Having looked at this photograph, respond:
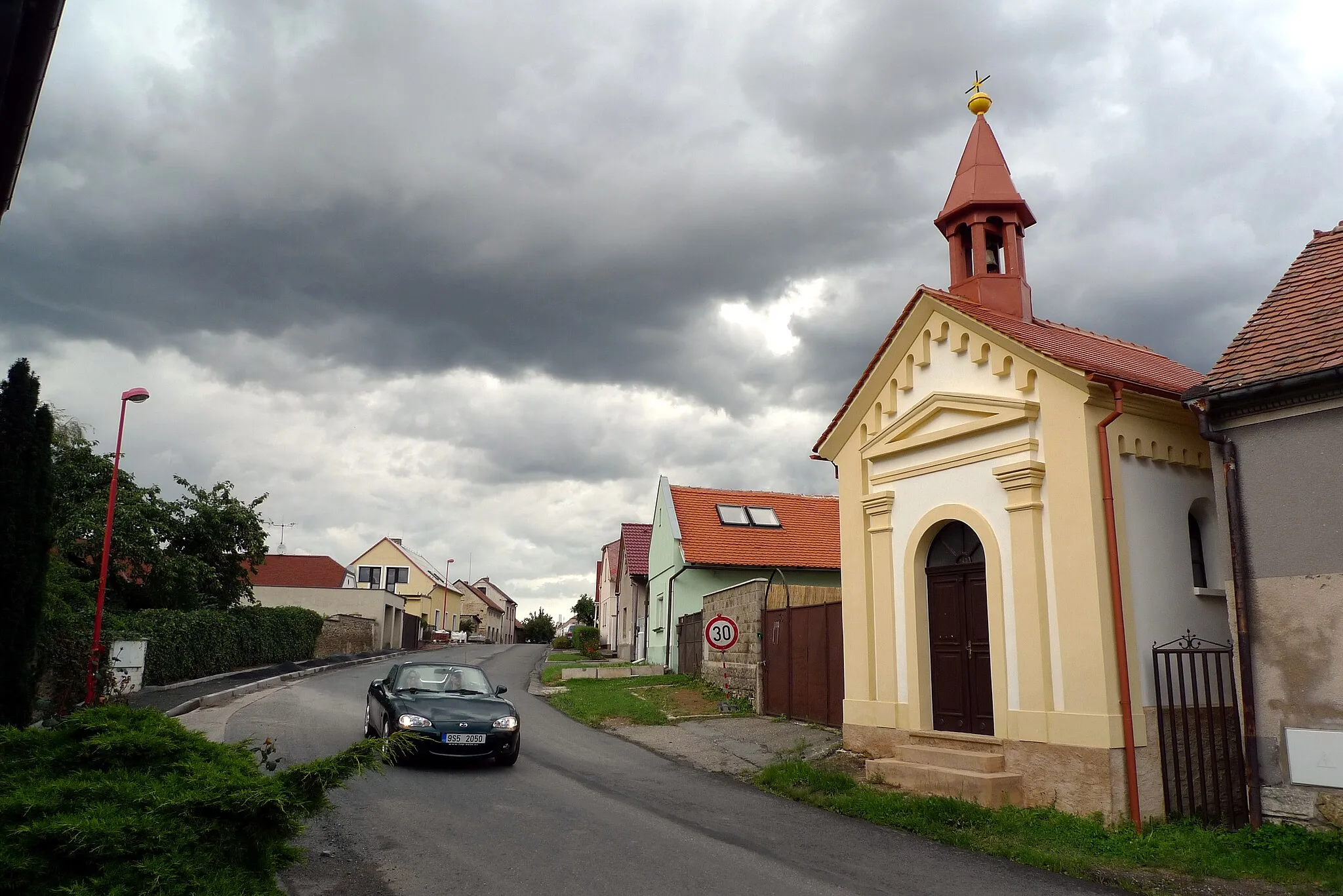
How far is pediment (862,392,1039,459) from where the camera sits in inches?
434

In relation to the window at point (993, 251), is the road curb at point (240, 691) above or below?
below

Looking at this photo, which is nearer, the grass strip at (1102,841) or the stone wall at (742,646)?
the grass strip at (1102,841)

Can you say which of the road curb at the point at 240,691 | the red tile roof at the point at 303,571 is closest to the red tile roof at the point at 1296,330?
the road curb at the point at 240,691

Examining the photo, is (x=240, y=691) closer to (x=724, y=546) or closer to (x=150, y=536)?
(x=150, y=536)

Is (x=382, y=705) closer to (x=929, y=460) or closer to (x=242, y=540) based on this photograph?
(x=929, y=460)

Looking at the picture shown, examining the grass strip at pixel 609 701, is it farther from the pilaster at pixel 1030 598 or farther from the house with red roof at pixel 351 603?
the house with red roof at pixel 351 603

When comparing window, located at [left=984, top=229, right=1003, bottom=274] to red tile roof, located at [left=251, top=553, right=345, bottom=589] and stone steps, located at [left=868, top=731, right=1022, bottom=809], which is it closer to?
stone steps, located at [left=868, top=731, right=1022, bottom=809]

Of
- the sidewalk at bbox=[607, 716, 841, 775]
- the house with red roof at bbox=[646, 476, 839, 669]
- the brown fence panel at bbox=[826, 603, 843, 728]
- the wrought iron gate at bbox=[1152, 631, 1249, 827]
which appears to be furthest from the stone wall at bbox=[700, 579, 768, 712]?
the wrought iron gate at bbox=[1152, 631, 1249, 827]

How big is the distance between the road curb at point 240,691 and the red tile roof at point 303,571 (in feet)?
132

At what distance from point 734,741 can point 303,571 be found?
6559 cm

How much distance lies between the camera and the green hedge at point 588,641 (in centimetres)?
4319

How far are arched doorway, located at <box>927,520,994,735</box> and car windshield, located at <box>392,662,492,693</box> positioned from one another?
6356 mm

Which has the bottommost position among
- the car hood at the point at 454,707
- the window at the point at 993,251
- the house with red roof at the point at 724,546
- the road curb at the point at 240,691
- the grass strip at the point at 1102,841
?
the grass strip at the point at 1102,841

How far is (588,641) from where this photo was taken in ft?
144
